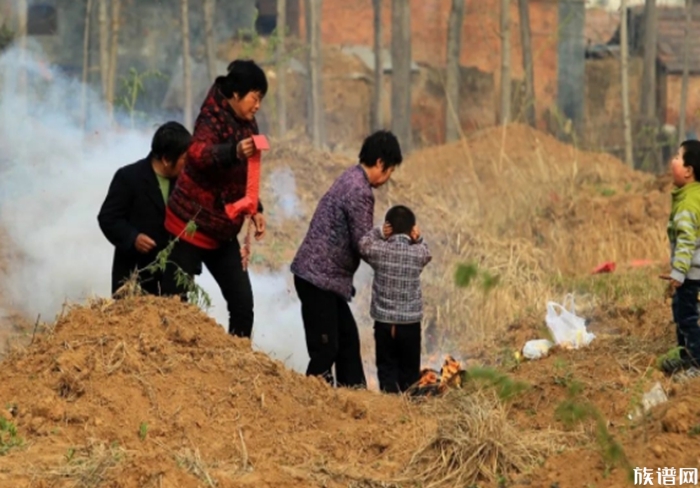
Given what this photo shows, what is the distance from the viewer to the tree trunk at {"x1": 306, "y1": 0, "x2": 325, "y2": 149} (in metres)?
21.4

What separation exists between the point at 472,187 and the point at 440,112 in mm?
9656

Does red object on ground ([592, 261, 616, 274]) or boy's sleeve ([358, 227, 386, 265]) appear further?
red object on ground ([592, 261, 616, 274])

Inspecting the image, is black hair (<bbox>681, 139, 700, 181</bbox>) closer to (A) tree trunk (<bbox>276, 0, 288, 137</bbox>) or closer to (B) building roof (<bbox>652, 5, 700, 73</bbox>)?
(A) tree trunk (<bbox>276, 0, 288, 137</bbox>)

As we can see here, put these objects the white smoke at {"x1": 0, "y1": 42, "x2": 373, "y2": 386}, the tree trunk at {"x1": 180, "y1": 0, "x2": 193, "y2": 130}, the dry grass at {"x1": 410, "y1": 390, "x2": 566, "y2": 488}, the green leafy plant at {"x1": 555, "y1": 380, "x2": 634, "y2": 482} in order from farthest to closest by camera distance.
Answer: the tree trunk at {"x1": 180, "y1": 0, "x2": 193, "y2": 130} < the white smoke at {"x1": 0, "y1": 42, "x2": 373, "y2": 386} < the dry grass at {"x1": 410, "y1": 390, "x2": 566, "y2": 488} < the green leafy plant at {"x1": 555, "y1": 380, "x2": 634, "y2": 482}

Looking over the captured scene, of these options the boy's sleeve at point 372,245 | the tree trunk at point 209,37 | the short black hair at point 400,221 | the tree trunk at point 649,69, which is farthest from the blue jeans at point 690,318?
the tree trunk at point 649,69

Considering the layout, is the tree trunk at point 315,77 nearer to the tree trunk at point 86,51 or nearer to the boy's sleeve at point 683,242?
the tree trunk at point 86,51

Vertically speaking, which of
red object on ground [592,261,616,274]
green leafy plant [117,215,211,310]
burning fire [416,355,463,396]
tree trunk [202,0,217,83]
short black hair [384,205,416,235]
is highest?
tree trunk [202,0,217,83]

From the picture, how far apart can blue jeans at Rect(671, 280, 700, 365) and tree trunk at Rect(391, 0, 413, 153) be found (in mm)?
15294

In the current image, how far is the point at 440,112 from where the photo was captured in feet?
93.5

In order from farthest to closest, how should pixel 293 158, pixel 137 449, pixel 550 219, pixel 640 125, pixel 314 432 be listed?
pixel 640 125 < pixel 550 219 < pixel 293 158 < pixel 314 432 < pixel 137 449

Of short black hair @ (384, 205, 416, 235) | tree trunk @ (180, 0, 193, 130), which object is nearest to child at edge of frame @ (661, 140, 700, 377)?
short black hair @ (384, 205, 416, 235)

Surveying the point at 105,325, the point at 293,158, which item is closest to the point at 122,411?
the point at 105,325

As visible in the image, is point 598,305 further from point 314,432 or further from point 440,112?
point 440,112

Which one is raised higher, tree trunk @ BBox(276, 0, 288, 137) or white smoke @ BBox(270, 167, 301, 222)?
tree trunk @ BBox(276, 0, 288, 137)
